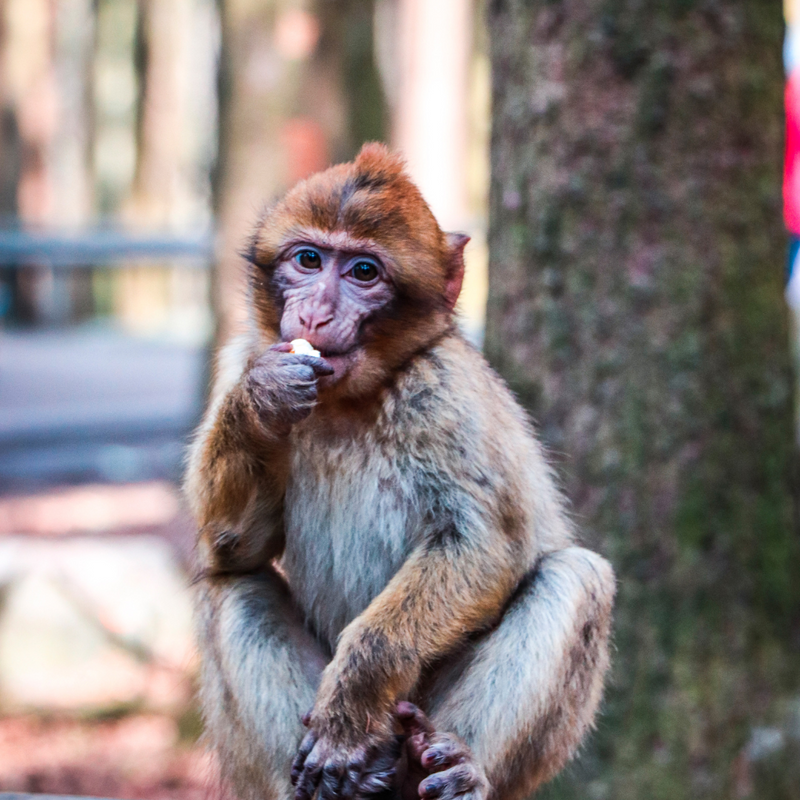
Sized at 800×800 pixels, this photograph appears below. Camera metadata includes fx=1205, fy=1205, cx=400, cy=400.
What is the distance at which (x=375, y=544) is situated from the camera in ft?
10.4

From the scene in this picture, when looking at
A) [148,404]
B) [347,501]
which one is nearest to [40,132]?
[148,404]

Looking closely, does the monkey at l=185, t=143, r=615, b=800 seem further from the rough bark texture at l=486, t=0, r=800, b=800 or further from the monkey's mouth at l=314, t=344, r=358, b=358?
the rough bark texture at l=486, t=0, r=800, b=800

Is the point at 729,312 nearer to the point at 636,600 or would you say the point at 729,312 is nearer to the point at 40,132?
the point at 636,600

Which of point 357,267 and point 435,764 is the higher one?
point 357,267

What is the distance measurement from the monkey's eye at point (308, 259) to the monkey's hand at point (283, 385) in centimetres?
22

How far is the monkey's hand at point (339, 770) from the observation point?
273 cm

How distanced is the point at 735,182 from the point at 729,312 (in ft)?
1.55

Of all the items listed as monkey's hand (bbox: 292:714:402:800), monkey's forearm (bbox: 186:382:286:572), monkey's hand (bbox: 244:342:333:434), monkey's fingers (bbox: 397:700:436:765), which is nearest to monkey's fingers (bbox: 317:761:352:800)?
monkey's hand (bbox: 292:714:402:800)

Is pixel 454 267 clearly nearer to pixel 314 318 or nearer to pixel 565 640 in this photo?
pixel 314 318

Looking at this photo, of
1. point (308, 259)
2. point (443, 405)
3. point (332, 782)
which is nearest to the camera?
point (332, 782)

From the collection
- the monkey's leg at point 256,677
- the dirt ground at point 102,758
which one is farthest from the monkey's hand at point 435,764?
the dirt ground at point 102,758

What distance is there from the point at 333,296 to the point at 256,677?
101 centimetres

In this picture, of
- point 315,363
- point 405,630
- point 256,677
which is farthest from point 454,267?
point 256,677

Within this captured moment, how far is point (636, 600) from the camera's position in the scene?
441 cm
